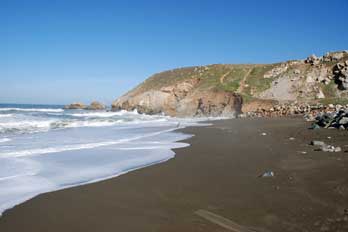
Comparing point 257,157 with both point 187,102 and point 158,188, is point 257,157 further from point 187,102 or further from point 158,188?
point 187,102

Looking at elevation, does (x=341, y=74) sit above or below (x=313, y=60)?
below

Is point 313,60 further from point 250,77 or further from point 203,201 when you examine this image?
point 203,201

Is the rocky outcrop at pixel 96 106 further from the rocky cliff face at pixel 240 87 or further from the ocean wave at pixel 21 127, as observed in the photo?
the ocean wave at pixel 21 127

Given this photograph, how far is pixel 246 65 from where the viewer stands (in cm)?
5247

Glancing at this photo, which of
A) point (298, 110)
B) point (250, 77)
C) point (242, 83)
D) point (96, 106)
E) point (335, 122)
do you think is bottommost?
point (335, 122)

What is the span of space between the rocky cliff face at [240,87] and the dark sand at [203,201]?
1080 inches

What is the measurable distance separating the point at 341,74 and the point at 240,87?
11.7m

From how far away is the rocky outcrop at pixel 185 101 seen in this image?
41.4 metres

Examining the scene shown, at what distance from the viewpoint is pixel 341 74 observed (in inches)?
1410

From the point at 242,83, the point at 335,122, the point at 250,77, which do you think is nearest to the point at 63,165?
the point at 335,122

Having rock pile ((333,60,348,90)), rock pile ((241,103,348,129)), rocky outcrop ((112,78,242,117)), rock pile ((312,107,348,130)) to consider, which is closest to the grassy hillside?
rock pile ((333,60,348,90))

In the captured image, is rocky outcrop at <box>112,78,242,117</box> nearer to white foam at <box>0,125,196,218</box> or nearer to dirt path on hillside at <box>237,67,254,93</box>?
dirt path on hillside at <box>237,67,254,93</box>

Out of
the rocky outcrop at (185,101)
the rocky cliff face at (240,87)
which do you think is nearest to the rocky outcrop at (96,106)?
the rocky cliff face at (240,87)

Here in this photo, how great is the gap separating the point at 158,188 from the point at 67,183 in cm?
188
